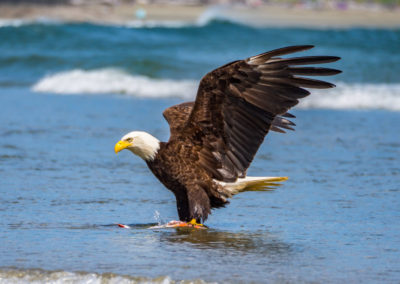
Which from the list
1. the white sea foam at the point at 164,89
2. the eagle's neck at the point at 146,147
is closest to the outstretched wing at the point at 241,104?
the eagle's neck at the point at 146,147

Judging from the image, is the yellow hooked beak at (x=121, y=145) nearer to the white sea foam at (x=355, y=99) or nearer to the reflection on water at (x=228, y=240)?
the reflection on water at (x=228, y=240)

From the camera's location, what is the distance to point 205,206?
19.7 ft

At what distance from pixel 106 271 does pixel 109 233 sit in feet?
3.75

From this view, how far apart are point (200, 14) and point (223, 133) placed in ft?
159

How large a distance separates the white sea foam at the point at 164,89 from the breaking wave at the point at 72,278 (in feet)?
33.4

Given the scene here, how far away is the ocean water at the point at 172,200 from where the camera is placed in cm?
478

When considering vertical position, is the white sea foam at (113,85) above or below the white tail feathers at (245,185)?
below

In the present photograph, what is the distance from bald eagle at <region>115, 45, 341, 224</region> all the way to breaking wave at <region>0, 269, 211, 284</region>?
1436mm

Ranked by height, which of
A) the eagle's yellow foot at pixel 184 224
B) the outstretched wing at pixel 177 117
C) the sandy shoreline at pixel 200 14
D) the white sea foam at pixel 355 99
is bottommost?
the sandy shoreline at pixel 200 14

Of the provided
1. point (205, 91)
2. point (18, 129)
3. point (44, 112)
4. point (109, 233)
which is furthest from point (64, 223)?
point (44, 112)

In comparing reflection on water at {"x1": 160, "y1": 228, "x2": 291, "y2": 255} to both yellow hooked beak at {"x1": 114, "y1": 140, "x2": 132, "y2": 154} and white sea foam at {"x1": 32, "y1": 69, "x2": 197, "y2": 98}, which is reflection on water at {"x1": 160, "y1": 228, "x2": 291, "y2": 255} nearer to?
yellow hooked beak at {"x1": 114, "y1": 140, "x2": 132, "y2": 154}

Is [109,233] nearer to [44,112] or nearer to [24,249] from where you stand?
[24,249]

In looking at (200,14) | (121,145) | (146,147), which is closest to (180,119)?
(146,147)

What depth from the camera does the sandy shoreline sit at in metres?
43.6
